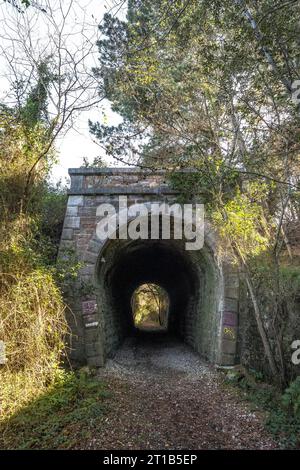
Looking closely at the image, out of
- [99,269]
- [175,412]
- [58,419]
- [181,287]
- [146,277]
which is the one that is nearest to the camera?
[58,419]

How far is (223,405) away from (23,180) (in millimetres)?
5470

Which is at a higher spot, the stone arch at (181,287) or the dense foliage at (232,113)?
the dense foliage at (232,113)

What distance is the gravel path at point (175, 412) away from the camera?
163 inches

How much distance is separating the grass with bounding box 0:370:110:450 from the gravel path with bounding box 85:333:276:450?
0.75ft

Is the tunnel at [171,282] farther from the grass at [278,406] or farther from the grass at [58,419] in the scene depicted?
the grass at [58,419]

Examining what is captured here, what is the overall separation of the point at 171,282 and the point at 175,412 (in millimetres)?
8784

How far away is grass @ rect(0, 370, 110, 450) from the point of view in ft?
13.6

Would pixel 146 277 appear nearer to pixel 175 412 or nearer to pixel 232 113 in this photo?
pixel 175 412

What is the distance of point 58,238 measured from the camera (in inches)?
316

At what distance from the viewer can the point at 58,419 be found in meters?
4.60

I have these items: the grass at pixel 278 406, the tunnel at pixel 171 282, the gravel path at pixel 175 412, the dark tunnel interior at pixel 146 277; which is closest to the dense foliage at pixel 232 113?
the grass at pixel 278 406

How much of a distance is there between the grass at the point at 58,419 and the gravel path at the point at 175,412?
0.23 m

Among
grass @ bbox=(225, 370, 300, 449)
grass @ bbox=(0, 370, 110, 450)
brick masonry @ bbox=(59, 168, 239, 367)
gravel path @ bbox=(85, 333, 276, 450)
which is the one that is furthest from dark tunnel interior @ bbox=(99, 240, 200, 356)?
grass @ bbox=(225, 370, 300, 449)

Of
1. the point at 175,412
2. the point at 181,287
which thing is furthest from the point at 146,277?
the point at 175,412
